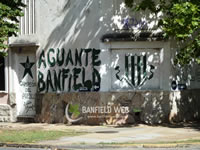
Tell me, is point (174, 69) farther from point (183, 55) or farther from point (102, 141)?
point (102, 141)

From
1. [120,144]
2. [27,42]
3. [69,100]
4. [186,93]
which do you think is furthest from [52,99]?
[120,144]

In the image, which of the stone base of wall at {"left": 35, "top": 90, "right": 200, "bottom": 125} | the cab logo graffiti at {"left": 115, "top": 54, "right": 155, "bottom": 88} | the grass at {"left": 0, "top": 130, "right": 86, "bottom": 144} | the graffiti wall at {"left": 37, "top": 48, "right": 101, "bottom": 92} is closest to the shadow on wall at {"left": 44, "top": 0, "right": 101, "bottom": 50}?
the graffiti wall at {"left": 37, "top": 48, "right": 101, "bottom": 92}

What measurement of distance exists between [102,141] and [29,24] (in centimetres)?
871

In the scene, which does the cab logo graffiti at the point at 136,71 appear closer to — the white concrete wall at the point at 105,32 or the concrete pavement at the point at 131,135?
the white concrete wall at the point at 105,32

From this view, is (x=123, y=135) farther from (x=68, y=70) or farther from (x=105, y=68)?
(x=68, y=70)

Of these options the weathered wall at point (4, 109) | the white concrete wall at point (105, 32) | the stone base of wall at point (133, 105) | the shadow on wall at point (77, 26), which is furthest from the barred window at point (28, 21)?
the stone base of wall at point (133, 105)

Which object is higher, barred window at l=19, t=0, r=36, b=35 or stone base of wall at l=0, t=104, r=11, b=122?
barred window at l=19, t=0, r=36, b=35

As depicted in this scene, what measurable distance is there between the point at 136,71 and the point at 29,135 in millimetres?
5730

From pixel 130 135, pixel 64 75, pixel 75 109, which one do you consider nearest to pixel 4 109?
pixel 64 75

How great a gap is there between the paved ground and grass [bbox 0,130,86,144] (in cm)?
57

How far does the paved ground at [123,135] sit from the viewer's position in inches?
547

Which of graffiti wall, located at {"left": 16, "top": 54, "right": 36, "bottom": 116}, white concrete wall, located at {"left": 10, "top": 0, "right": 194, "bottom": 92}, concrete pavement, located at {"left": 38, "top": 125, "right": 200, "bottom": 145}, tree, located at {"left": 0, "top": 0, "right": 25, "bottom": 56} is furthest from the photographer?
graffiti wall, located at {"left": 16, "top": 54, "right": 36, "bottom": 116}

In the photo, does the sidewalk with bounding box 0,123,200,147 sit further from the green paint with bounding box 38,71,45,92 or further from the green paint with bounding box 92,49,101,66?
the green paint with bounding box 92,49,101,66

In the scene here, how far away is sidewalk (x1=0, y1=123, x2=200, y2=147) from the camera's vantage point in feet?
45.7
